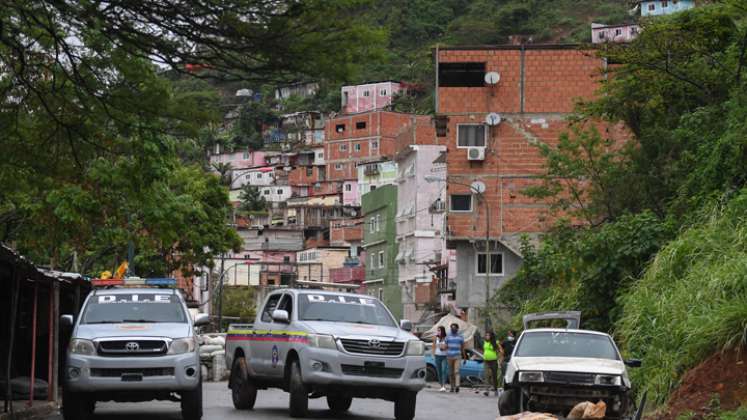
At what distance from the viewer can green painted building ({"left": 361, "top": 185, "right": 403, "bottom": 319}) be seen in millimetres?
86250

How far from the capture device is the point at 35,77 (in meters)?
19.4

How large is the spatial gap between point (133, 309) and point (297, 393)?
2841 millimetres

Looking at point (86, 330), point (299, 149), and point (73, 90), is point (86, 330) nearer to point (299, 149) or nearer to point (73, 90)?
point (73, 90)

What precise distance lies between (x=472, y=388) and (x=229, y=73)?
22778 millimetres

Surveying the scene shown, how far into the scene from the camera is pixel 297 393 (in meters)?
19.9

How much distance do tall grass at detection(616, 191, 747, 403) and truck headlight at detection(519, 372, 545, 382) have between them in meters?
3.01

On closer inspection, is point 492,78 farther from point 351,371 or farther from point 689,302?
point 351,371

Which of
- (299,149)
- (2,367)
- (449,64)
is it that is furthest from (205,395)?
(299,149)

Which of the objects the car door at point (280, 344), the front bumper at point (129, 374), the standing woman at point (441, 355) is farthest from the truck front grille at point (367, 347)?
the standing woman at point (441, 355)

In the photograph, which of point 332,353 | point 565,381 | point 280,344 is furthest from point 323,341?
point 565,381

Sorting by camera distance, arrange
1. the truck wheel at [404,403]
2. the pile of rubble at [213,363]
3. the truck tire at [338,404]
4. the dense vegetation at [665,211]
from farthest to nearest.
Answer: the pile of rubble at [213,363] < the dense vegetation at [665,211] < the truck tire at [338,404] < the truck wheel at [404,403]

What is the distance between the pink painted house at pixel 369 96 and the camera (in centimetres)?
14338

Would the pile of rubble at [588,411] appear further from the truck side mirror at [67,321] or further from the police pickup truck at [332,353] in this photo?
the truck side mirror at [67,321]

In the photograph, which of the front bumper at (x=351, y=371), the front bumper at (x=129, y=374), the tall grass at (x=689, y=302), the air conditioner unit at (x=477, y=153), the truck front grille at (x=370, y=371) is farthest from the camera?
the air conditioner unit at (x=477, y=153)
